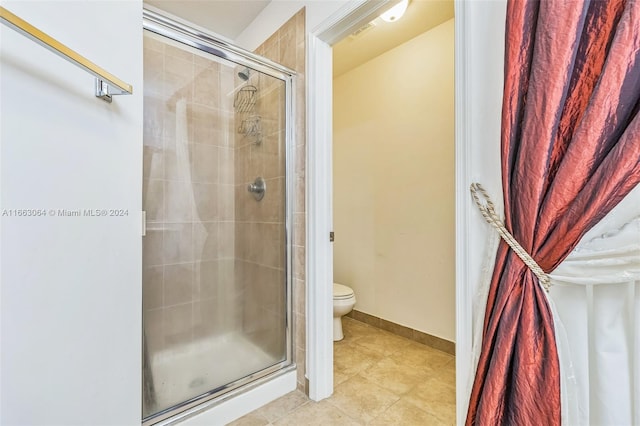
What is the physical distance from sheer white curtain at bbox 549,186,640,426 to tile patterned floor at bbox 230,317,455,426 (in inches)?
33.8

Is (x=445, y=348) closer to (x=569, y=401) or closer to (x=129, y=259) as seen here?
(x=569, y=401)

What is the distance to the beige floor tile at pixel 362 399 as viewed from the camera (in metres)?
1.48

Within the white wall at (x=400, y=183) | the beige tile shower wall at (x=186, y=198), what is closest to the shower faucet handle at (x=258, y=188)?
the beige tile shower wall at (x=186, y=198)

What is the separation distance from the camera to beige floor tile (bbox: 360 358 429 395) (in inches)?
67.2

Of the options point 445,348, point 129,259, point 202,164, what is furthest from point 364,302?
point 129,259

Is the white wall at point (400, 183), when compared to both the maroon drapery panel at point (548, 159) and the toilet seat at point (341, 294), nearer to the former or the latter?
the toilet seat at point (341, 294)

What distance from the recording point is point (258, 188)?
189 centimetres

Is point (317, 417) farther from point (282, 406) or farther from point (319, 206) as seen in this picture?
point (319, 206)

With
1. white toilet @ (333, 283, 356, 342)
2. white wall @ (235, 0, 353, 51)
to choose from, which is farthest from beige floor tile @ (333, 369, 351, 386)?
white wall @ (235, 0, 353, 51)

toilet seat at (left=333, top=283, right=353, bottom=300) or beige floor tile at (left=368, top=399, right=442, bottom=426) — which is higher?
toilet seat at (left=333, top=283, right=353, bottom=300)

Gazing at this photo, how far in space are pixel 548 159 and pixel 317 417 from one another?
1516mm

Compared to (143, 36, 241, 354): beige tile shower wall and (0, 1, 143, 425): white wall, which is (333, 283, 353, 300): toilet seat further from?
(0, 1, 143, 425): white wall

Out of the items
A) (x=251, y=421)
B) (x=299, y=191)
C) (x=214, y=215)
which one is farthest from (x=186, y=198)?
(x=251, y=421)

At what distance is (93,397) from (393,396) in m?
A: 1.43
